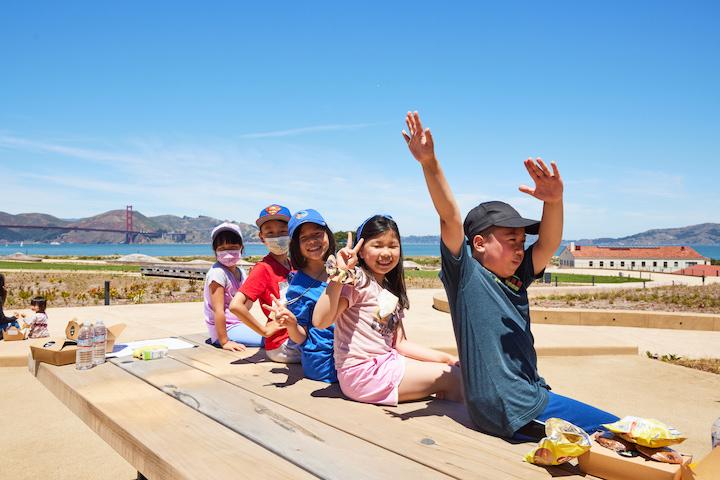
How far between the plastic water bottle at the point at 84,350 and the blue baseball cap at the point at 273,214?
1.41 meters

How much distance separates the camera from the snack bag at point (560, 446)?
1727 millimetres

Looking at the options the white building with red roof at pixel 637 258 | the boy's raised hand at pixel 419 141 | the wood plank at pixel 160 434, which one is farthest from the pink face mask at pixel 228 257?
the white building with red roof at pixel 637 258

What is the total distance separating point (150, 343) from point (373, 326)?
2385mm

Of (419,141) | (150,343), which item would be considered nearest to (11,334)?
(150,343)

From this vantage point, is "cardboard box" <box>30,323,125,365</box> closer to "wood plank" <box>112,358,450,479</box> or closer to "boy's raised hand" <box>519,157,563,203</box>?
"wood plank" <box>112,358,450,479</box>

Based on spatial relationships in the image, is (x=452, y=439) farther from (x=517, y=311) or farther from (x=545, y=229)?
(x=545, y=229)

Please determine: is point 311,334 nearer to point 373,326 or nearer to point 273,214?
point 373,326

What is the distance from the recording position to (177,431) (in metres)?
2.18

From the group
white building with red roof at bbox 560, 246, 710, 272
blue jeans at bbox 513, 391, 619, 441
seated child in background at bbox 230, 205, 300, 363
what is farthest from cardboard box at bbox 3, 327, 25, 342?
white building with red roof at bbox 560, 246, 710, 272

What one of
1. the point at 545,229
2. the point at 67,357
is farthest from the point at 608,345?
the point at 67,357

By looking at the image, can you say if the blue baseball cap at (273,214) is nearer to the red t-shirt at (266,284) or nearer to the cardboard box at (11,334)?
the red t-shirt at (266,284)

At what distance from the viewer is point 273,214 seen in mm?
4082

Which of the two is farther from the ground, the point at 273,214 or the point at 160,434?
the point at 273,214

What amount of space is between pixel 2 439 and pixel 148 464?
9.88ft
